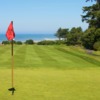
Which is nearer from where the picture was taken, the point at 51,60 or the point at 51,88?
the point at 51,88

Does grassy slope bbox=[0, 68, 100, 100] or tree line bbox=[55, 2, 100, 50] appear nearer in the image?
grassy slope bbox=[0, 68, 100, 100]

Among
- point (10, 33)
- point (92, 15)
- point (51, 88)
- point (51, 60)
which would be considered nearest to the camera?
point (10, 33)

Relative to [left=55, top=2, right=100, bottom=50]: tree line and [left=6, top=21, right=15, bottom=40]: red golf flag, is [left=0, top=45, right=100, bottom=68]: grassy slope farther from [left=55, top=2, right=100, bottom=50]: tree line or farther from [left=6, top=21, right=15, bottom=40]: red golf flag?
[left=55, top=2, right=100, bottom=50]: tree line

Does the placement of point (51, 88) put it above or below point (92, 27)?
below

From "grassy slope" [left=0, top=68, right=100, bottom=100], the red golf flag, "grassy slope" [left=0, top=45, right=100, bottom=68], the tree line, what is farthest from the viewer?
the tree line

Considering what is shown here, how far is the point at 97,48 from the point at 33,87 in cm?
4268

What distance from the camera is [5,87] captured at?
51.7 ft

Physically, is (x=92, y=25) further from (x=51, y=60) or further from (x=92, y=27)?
(x=51, y=60)

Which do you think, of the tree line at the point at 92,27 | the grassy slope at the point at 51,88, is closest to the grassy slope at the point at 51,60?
the grassy slope at the point at 51,88

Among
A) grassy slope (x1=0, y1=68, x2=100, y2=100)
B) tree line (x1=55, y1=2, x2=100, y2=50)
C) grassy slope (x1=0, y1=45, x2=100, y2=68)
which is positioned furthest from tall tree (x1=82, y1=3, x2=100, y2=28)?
grassy slope (x1=0, y1=68, x2=100, y2=100)

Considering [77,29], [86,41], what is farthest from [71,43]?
[86,41]

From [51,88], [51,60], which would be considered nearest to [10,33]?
[51,88]

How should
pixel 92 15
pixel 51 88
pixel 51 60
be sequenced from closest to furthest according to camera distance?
1. pixel 51 88
2. pixel 51 60
3. pixel 92 15

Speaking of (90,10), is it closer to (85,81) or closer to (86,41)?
(86,41)
